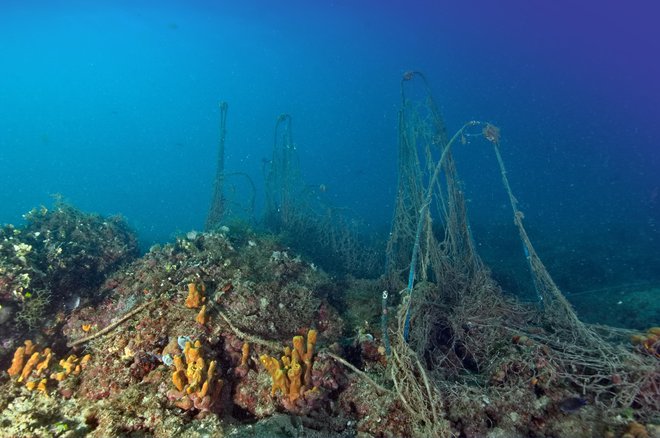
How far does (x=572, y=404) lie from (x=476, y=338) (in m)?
1.18

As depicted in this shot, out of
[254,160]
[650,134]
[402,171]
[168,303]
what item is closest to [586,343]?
[402,171]

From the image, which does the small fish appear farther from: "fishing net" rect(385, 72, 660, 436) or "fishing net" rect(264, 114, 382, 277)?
"fishing net" rect(264, 114, 382, 277)

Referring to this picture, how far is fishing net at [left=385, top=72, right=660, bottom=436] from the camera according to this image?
124 inches

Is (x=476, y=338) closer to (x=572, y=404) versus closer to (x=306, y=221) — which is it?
(x=572, y=404)

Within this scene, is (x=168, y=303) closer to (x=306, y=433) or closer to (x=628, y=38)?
(x=306, y=433)

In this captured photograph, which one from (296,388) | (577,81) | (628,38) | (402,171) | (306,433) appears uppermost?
(628,38)

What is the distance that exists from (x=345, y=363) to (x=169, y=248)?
383 cm

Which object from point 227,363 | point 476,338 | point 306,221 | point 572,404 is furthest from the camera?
point 306,221

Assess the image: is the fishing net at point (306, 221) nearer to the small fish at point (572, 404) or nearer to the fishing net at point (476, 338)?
the fishing net at point (476, 338)

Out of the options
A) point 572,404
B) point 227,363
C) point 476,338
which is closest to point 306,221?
point 227,363

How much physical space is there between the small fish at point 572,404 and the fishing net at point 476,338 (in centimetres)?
11

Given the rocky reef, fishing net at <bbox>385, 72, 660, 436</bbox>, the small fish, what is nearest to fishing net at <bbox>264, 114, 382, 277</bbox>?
fishing net at <bbox>385, 72, 660, 436</bbox>

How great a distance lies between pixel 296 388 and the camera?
3432 mm

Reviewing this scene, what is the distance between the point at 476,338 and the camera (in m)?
4.15
